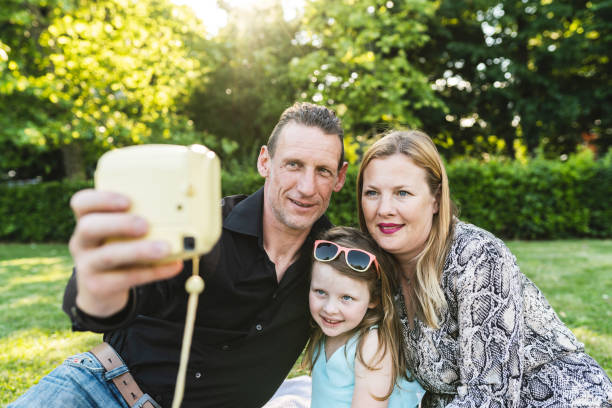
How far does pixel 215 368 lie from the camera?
2.13 meters

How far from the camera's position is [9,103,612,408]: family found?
74.3 inches

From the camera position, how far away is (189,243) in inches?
37.4

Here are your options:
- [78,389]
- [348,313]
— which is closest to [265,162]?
[348,313]

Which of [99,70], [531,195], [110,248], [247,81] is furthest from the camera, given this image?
[247,81]

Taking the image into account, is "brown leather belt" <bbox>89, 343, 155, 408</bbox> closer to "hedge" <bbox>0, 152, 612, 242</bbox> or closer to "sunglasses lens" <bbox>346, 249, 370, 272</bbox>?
"sunglasses lens" <bbox>346, 249, 370, 272</bbox>

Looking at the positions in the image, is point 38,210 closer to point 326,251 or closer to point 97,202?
point 326,251

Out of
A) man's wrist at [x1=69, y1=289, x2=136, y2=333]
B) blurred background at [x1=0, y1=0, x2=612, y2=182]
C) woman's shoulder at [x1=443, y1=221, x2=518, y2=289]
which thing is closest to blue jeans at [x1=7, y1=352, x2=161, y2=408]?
man's wrist at [x1=69, y1=289, x2=136, y2=333]

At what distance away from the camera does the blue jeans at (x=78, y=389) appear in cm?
184

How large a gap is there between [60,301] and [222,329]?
508 cm

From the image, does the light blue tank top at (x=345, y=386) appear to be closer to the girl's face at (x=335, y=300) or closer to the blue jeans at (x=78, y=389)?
the girl's face at (x=335, y=300)

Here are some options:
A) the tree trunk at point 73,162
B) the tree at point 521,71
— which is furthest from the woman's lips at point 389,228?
the tree at point 521,71

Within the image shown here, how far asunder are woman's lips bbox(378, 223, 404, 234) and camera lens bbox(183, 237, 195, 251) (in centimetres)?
139

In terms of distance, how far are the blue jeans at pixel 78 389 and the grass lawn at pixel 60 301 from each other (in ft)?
6.18

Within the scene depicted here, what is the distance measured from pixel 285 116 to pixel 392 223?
3.12 ft
